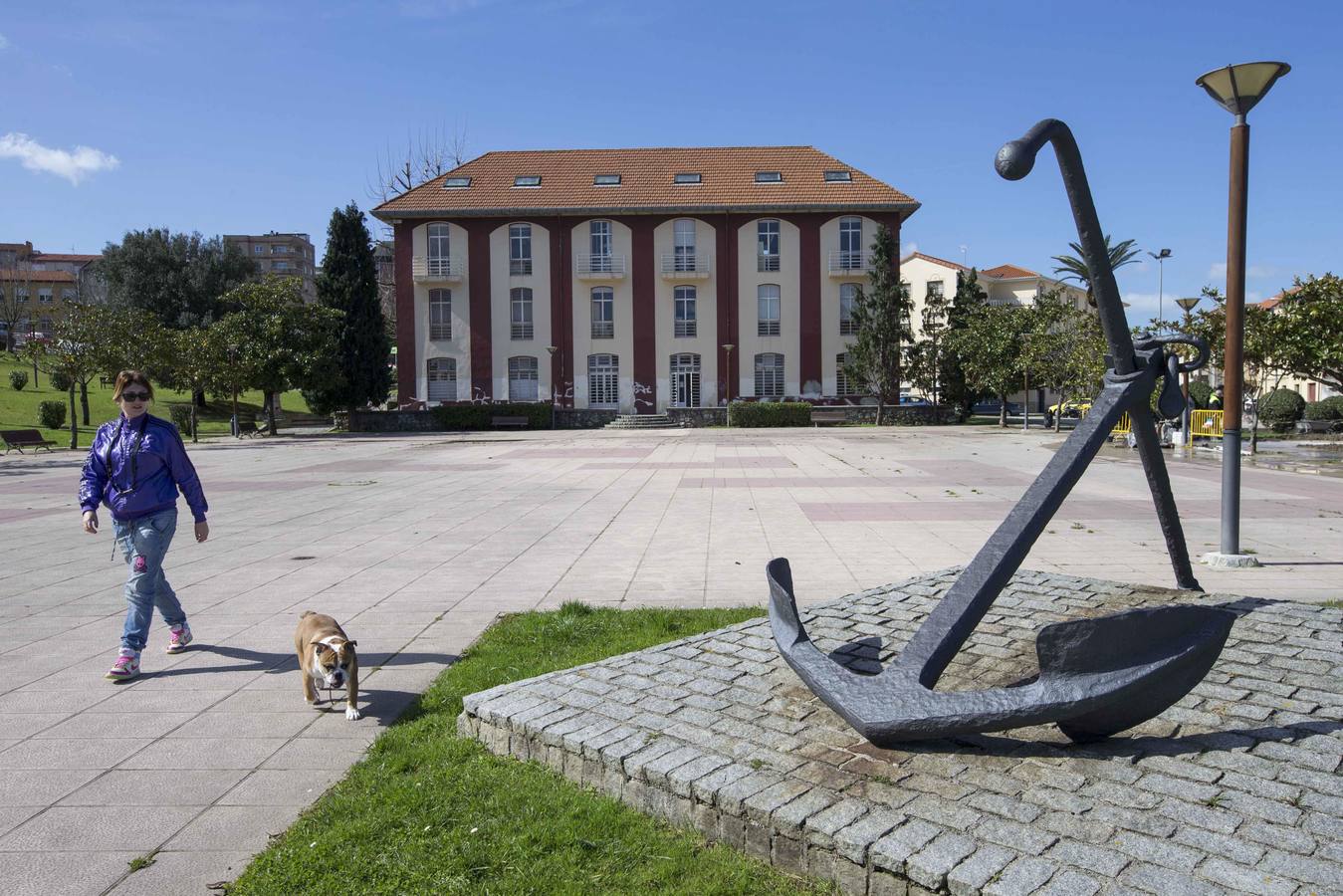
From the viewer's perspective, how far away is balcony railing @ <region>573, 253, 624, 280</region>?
152ft

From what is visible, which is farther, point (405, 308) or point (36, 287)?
point (36, 287)

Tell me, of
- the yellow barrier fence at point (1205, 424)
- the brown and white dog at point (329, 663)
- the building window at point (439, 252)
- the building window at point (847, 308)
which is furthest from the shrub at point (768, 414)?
the brown and white dog at point (329, 663)

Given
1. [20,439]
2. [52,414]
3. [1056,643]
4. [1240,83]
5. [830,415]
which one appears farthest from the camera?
[830,415]

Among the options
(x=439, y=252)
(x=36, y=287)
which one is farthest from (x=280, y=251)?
(x=439, y=252)

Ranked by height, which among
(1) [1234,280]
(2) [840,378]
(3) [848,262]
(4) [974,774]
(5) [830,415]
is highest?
(3) [848,262]

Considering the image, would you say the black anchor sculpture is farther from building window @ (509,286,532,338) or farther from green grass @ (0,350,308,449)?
building window @ (509,286,532,338)

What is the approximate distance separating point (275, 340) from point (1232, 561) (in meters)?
38.5

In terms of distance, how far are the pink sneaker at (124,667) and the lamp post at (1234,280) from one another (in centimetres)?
836

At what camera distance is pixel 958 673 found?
4352mm

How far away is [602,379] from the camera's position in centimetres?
4697

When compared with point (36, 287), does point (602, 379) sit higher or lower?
lower

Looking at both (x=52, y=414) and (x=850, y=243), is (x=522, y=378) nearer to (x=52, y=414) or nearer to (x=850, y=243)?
(x=850, y=243)

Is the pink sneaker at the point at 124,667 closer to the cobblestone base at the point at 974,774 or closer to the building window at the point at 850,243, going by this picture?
the cobblestone base at the point at 974,774

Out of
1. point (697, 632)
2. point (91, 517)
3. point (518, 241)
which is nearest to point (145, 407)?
point (91, 517)
